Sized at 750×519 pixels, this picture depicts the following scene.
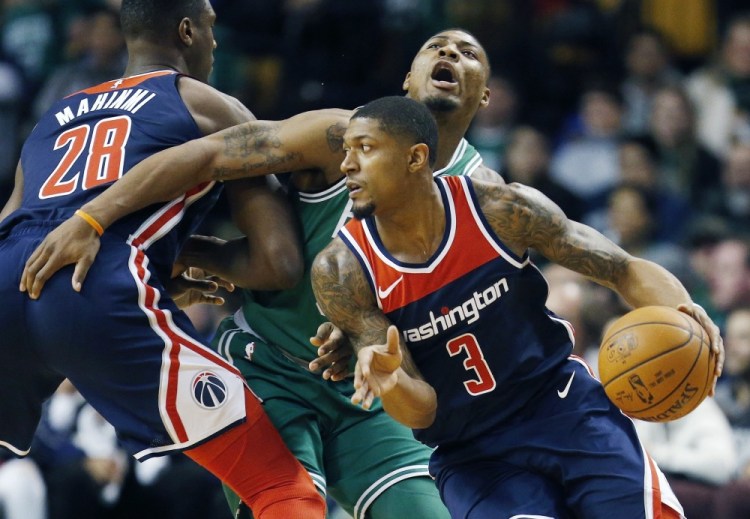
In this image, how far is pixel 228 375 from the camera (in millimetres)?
A: 4637

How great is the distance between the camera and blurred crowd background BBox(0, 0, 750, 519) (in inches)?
322

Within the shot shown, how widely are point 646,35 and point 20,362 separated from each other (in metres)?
6.96

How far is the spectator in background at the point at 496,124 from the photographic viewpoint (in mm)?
10242

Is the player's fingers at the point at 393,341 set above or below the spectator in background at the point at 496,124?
above

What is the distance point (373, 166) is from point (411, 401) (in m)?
0.77

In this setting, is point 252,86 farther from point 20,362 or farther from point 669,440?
point 20,362

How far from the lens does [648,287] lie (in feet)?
14.8

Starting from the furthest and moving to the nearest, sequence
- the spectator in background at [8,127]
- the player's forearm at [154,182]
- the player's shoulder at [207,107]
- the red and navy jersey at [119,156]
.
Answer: the spectator in background at [8,127] < the player's shoulder at [207,107] < the red and navy jersey at [119,156] < the player's forearm at [154,182]

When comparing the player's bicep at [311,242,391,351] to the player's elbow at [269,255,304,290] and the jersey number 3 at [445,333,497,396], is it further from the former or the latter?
the player's elbow at [269,255,304,290]

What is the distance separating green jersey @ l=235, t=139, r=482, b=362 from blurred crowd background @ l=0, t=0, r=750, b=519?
2.73 meters

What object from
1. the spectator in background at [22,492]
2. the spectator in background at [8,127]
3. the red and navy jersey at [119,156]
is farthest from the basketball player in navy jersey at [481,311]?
the spectator in background at [8,127]

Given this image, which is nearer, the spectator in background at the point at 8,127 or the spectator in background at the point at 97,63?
the spectator in background at the point at 97,63

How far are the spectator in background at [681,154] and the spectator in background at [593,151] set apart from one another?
0.35 m

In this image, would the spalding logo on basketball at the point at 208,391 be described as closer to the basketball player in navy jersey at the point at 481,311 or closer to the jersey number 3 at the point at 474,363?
the basketball player in navy jersey at the point at 481,311
